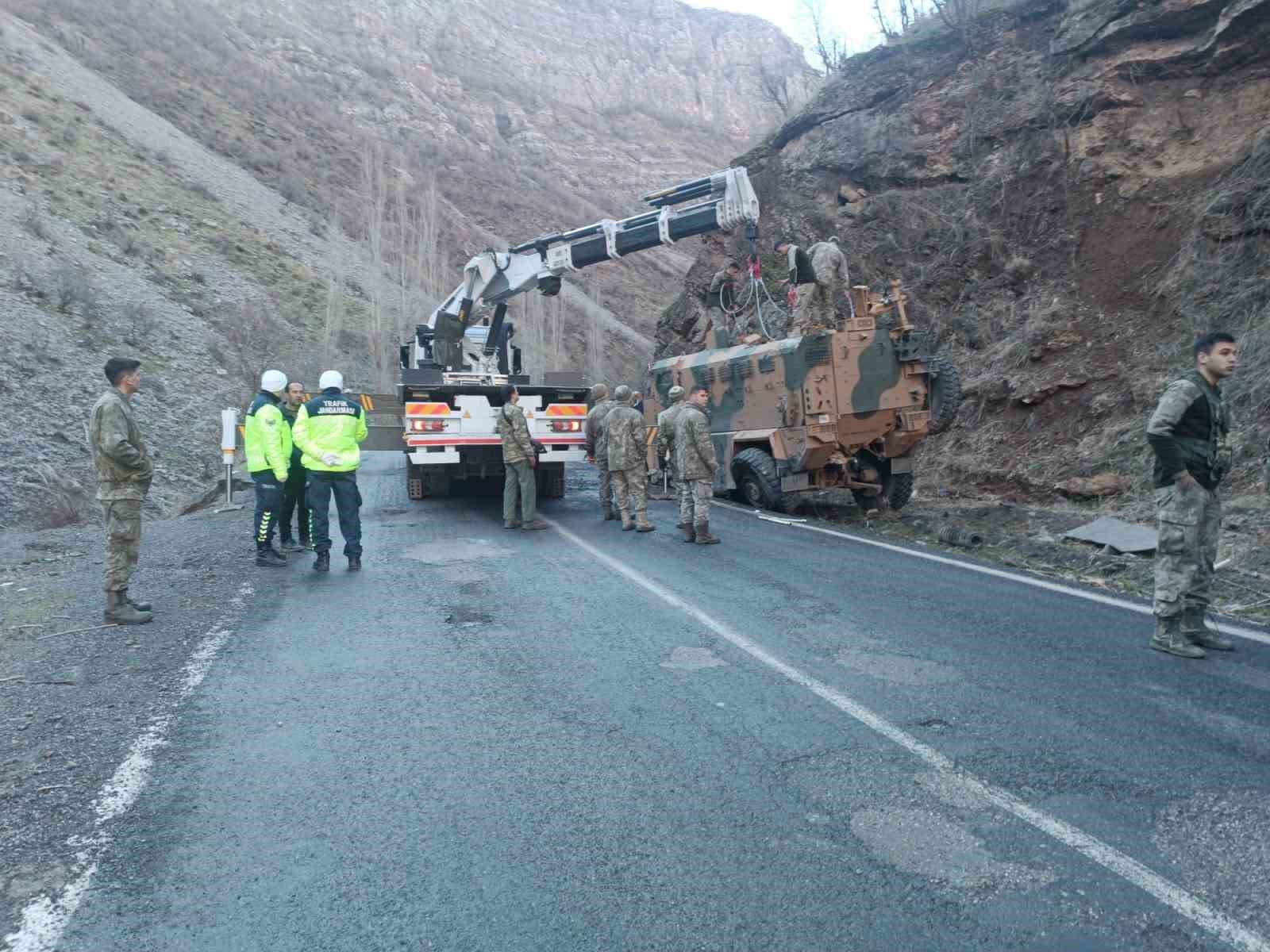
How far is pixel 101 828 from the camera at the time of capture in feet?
11.2

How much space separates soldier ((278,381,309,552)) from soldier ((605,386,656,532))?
11.8 ft

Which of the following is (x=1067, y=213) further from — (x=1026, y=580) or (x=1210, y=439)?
(x=1210, y=439)

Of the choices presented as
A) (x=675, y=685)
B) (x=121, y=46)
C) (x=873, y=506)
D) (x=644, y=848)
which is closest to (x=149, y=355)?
(x=873, y=506)

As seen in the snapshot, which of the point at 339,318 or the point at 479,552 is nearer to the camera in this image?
the point at 479,552

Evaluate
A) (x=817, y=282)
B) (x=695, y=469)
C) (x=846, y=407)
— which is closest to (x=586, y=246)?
(x=817, y=282)

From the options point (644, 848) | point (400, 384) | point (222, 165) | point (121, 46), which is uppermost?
point (121, 46)

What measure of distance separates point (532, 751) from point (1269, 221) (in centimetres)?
1338

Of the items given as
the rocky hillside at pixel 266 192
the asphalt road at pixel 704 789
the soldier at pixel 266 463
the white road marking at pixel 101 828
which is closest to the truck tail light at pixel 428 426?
the soldier at pixel 266 463

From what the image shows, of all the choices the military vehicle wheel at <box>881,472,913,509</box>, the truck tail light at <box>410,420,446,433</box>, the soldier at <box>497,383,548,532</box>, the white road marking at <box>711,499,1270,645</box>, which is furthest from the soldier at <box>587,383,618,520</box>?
the military vehicle wheel at <box>881,472,913,509</box>

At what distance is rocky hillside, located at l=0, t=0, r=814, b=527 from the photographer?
60.5 ft

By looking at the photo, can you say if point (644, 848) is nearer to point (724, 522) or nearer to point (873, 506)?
point (724, 522)

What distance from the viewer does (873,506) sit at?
1247 centimetres

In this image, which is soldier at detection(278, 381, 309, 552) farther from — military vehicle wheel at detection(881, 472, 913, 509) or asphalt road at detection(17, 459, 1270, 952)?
military vehicle wheel at detection(881, 472, 913, 509)

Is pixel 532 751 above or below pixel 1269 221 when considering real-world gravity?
below
